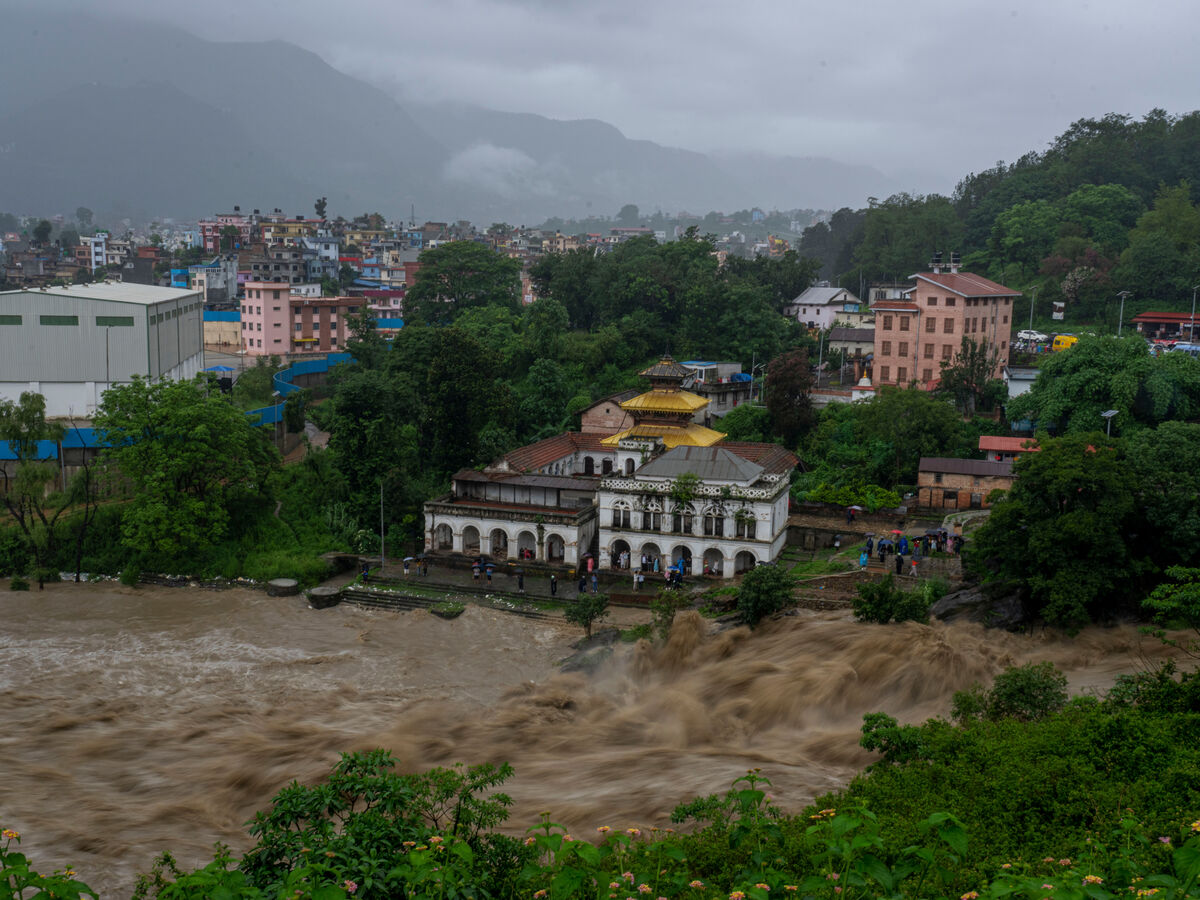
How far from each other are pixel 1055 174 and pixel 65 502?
59130 millimetres

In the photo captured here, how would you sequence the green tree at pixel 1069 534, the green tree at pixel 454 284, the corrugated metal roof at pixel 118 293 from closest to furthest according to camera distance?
the green tree at pixel 1069 534 < the corrugated metal roof at pixel 118 293 < the green tree at pixel 454 284

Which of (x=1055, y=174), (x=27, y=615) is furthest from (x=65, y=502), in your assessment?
(x=1055, y=174)

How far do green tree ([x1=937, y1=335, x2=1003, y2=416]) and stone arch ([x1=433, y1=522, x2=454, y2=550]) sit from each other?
18567mm

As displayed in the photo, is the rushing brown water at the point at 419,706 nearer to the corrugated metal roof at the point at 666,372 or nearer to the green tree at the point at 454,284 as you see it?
the corrugated metal roof at the point at 666,372

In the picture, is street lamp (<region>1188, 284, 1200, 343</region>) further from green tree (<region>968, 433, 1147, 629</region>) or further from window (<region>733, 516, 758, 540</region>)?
window (<region>733, 516, 758, 540</region>)

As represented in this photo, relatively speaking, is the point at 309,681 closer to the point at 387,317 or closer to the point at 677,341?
the point at 677,341

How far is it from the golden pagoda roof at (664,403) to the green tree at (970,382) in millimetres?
11076

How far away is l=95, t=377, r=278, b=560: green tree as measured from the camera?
30.7 meters

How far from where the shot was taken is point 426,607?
2819 cm

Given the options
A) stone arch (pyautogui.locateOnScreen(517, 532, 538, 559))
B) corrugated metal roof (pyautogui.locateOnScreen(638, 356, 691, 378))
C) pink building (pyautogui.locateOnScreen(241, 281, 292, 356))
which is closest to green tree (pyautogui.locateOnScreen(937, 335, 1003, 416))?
corrugated metal roof (pyautogui.locateOnScreen(638, 356, 691, 378))

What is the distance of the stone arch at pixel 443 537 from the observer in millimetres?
31656

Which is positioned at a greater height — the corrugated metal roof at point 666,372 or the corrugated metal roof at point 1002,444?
the corrugated metal roof at point 666,372

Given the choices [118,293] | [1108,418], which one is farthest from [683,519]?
[118,293]

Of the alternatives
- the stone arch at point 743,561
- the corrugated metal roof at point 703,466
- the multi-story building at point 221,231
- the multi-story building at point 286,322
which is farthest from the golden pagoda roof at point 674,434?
the multi-story building at point 221,231
